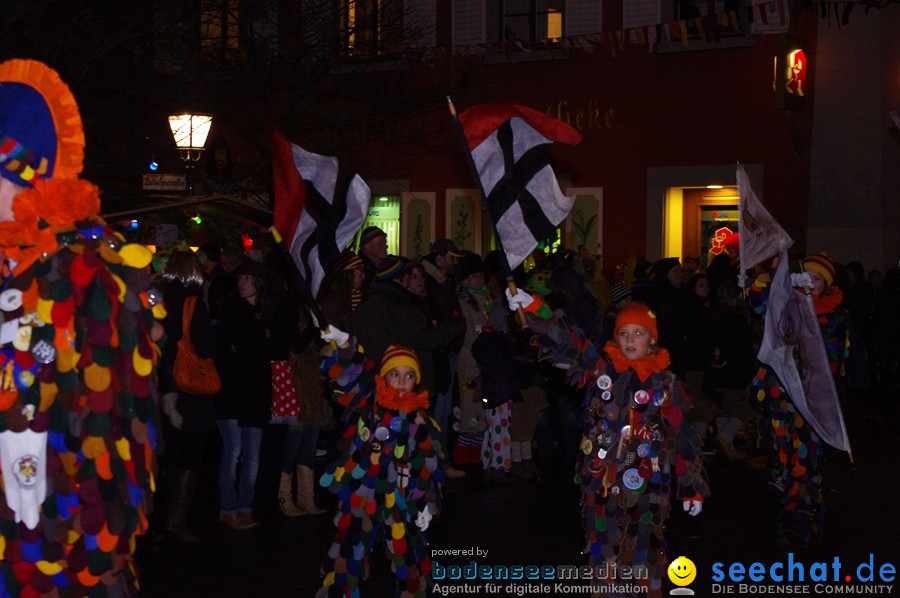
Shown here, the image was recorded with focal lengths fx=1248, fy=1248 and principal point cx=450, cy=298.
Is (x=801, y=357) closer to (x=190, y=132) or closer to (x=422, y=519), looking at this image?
(x=422, y=519)

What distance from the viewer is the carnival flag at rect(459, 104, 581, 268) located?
19.9 ft

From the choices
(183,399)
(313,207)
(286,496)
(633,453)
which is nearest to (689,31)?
(286,496)

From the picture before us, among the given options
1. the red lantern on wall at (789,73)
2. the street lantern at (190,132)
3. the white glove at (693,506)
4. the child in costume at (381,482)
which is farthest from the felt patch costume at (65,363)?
the red lantern on wall at (789,73)

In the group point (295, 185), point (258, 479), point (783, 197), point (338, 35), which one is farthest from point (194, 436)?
point (783, 197)

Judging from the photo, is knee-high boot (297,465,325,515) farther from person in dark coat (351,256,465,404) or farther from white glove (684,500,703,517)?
white glove (684,500,703,517)

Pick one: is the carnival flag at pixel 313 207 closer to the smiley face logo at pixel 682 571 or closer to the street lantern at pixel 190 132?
the smiley face logo at pixel 682 571

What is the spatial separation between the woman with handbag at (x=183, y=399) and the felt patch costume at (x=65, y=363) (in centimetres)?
387

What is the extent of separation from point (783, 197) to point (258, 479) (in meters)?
12.2

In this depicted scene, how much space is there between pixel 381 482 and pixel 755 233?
10.7 ft

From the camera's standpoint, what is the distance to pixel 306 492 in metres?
9.48

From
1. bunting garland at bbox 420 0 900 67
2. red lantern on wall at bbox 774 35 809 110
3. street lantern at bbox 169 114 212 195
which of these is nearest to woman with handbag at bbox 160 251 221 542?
street lantern at bbox 169 114 212 195

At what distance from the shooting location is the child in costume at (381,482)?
6.26 metres

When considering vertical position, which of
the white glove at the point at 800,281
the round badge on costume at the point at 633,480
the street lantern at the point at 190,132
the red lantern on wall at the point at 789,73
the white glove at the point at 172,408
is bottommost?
the round badge on costume at the point at 633,480

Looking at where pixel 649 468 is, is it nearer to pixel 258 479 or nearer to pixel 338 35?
pixel 258 479
